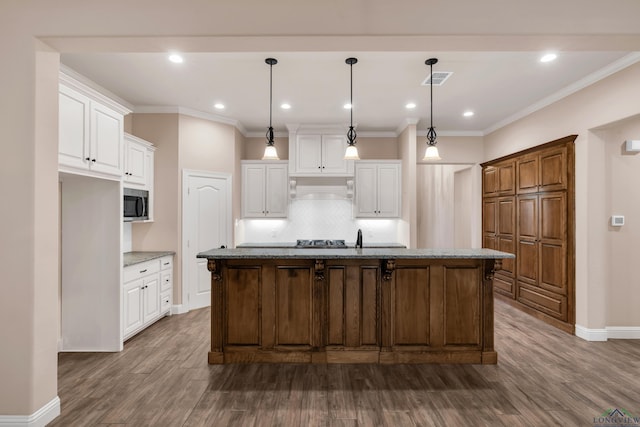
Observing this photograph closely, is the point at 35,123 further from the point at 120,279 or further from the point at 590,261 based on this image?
the point at 590,261

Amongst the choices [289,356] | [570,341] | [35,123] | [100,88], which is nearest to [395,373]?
[289,356]

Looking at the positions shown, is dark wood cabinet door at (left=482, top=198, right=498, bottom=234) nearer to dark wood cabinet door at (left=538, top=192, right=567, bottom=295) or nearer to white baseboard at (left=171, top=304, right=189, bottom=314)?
dark wood cabinet door at (left=538, top=192, right=567, bottom=295)

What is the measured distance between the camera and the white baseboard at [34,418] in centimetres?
212

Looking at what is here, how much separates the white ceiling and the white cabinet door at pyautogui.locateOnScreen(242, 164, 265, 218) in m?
0.94

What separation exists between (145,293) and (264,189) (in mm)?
2588

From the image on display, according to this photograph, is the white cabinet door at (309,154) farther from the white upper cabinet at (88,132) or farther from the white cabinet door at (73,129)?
the white cabinet door at (73,129)

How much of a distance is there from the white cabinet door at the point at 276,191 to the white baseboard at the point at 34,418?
3969mm

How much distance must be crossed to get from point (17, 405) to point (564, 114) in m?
Result: 5.94

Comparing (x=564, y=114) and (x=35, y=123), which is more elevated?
(x=564, y=114)

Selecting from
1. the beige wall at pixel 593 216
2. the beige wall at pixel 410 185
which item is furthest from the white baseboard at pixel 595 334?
the beige wall at pixel 410 185

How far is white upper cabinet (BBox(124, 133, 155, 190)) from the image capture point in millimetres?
4056

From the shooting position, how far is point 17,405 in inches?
84.0

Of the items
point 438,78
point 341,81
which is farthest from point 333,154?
point 438,78

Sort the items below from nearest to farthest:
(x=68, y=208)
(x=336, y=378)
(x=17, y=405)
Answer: (x=17, y=405), (x=336, y=378), (x=68, y=208)
